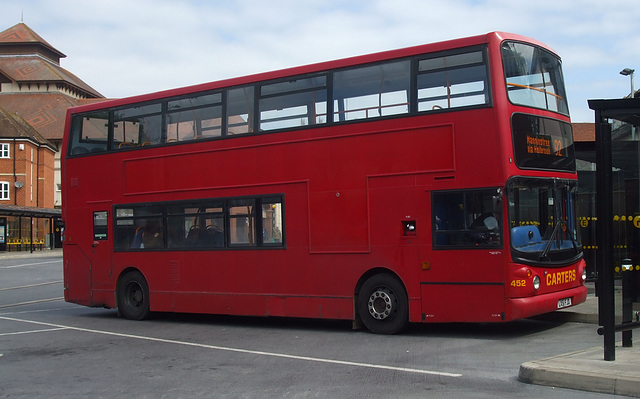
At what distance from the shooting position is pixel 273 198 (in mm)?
13375

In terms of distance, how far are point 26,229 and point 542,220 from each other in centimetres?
5971

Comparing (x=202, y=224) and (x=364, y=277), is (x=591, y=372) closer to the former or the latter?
(x=364, y=277)

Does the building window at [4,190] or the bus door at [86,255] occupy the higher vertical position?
the building window at [4,190]

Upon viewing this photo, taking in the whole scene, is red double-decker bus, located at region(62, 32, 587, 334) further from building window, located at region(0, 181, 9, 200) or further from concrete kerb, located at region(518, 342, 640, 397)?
building window, located at region(0, 181, 9, 200)

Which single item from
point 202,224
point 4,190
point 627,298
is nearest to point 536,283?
point 627,298

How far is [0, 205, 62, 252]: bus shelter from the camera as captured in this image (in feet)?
170

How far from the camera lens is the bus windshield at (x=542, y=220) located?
10734mm

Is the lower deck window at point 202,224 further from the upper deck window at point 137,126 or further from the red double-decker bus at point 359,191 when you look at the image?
the upper deck window at point 137,126

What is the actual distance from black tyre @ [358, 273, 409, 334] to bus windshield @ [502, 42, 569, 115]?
3424mm

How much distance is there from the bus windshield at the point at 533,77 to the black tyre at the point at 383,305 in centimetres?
342

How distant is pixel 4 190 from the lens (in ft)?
233

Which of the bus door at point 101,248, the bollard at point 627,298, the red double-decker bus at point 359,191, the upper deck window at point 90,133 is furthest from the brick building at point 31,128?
the bollard at point 627,298

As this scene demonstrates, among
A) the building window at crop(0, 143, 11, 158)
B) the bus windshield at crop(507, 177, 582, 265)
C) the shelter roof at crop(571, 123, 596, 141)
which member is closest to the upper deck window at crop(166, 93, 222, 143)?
the bus windshield at crop(507, 177, 582, 265)

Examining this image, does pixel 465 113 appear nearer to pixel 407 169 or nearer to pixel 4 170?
pixel 407 169
